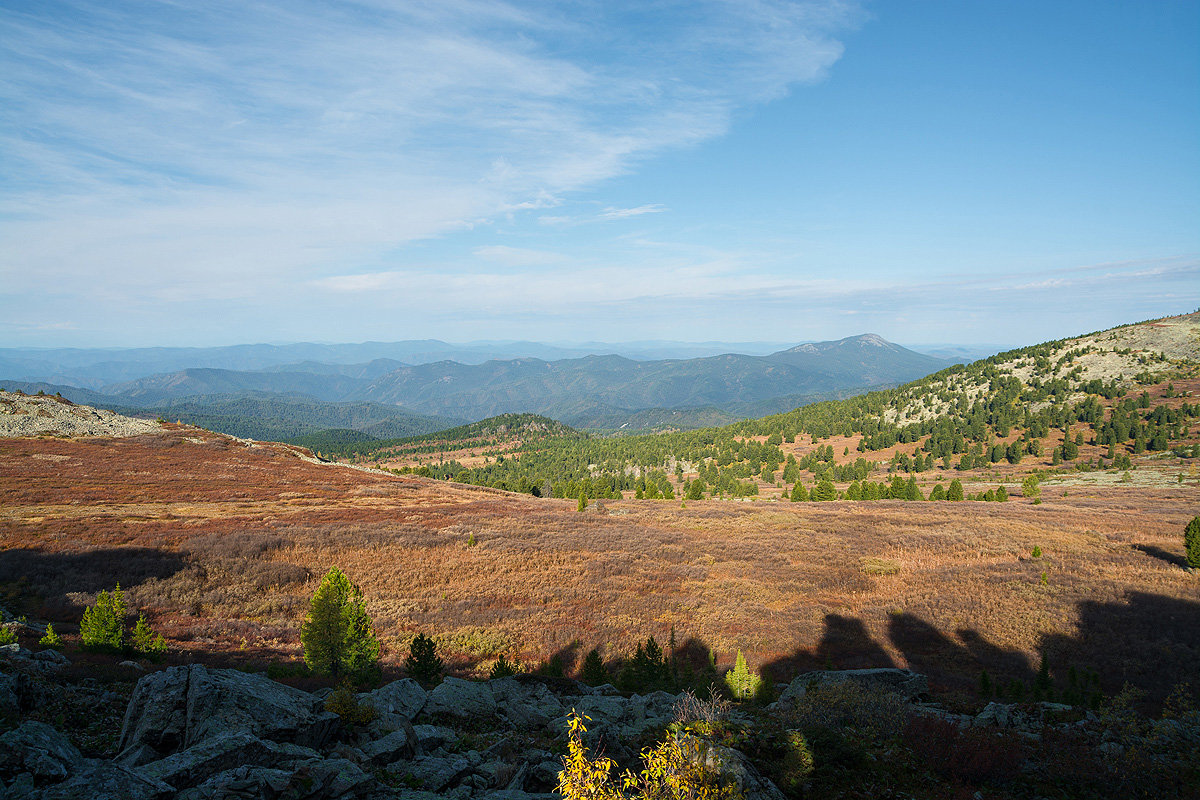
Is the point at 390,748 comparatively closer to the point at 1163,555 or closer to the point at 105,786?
the point at 105,786

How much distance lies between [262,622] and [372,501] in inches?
1357

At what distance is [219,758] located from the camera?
640cm

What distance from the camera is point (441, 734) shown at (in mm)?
10312

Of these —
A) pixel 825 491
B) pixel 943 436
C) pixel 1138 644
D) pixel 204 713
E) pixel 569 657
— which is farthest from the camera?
pixel 943 436

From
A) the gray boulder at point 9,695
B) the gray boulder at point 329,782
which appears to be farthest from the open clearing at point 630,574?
the gray boulder at point 329,782

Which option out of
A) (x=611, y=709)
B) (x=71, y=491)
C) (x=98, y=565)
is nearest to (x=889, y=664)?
(x=611, y=709)

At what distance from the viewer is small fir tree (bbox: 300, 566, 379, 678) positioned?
1579 cm

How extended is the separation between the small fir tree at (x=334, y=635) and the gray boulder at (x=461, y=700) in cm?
429

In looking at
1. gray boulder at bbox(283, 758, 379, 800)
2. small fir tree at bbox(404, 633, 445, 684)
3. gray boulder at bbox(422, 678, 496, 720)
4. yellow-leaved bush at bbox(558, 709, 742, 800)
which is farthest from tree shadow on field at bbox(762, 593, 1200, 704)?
gray boulder at bbox(283, 758, 379, 800)

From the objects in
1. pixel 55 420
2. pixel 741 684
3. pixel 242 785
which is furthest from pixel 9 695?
pixel 55 420

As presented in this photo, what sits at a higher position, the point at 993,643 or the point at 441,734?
the point at 441,734

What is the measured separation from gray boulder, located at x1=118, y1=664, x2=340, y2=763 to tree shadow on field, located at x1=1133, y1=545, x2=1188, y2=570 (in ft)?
151

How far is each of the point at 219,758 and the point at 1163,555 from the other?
50.3m

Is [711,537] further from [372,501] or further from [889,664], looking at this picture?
[372,501]
